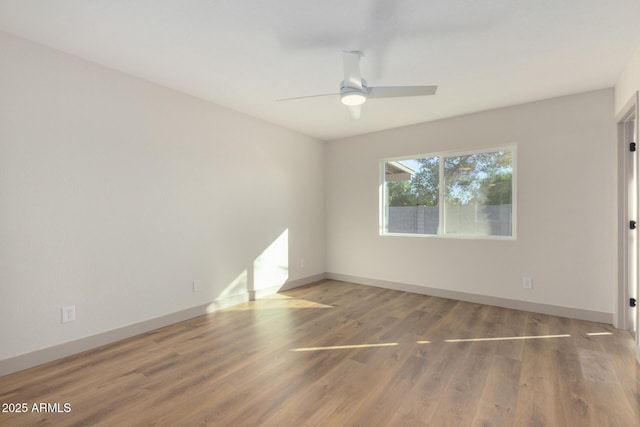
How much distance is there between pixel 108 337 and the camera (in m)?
2.67

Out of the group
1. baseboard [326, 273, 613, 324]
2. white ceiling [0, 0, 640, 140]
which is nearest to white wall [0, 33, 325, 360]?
white ceiling [0, 0, 640, 140]

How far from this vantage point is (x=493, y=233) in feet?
12.5

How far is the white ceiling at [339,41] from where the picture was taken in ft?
6.28

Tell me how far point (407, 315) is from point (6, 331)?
356 cm

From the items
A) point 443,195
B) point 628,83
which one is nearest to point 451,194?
point 443,195

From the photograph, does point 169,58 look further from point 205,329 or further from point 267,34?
point 205,329

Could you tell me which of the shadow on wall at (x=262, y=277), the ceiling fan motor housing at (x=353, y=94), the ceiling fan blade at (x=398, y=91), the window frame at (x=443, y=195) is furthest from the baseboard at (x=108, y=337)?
the ceiling fan blade at (x=398, y=91)

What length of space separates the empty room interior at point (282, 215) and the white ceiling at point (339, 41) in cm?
2

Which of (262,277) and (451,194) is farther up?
(451,194)

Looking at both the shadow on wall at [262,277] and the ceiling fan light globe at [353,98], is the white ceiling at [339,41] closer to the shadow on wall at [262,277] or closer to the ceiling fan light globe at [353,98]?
the ceiling fan light globe at [353,98]

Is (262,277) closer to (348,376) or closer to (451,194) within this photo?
(348,376)

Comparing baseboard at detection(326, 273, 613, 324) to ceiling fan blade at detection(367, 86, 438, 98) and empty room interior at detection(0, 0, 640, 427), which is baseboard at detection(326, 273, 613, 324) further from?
ceiling fan blade at detection(367, 86, 438, 98)

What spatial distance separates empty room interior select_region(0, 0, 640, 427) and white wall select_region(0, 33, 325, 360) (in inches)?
0.7

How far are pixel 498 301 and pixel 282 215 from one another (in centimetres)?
315
